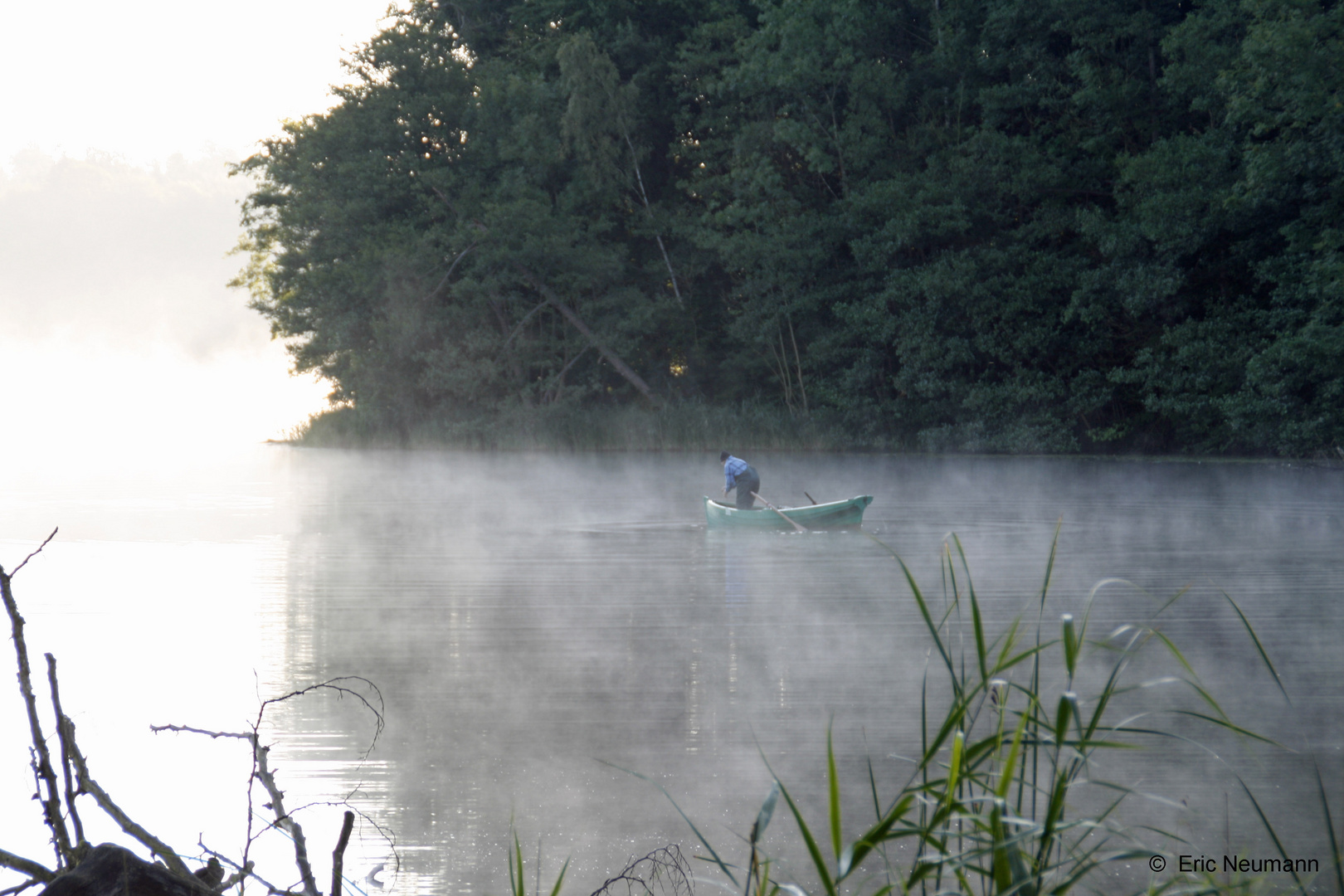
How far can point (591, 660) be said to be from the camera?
260 inches

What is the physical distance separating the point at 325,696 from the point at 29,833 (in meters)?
2.03

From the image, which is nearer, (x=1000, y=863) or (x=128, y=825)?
(x=128, y=825)

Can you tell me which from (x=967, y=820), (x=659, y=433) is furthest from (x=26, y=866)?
(x=659, y=433)

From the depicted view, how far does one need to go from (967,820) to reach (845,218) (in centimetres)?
2684

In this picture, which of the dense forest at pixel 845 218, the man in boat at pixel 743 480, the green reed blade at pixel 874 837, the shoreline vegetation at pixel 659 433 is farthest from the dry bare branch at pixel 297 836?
the shoreline vegetation at pixel 659 433

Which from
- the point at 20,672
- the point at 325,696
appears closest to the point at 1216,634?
the point at 325,696

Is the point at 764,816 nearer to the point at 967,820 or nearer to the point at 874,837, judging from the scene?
the point at 874,837

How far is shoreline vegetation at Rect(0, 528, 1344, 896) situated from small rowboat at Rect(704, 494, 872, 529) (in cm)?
542

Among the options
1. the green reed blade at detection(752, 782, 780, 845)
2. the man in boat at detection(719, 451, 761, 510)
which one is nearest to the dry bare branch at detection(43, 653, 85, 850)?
the green reed blade at detection(752, 782, 780, 845)

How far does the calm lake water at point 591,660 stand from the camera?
13.3 feet

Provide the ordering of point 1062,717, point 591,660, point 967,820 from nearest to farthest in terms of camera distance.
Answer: point 1062,717 → point 967,820 → point 591,660

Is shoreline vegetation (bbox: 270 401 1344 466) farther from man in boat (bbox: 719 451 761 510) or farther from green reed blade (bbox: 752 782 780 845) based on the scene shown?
green reed blade (bbox: 752 782 780 845)

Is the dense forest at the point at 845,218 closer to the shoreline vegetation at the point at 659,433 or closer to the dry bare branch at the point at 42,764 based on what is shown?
the shoreline vegetation at the point at 659,433

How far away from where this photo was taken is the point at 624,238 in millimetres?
33781
